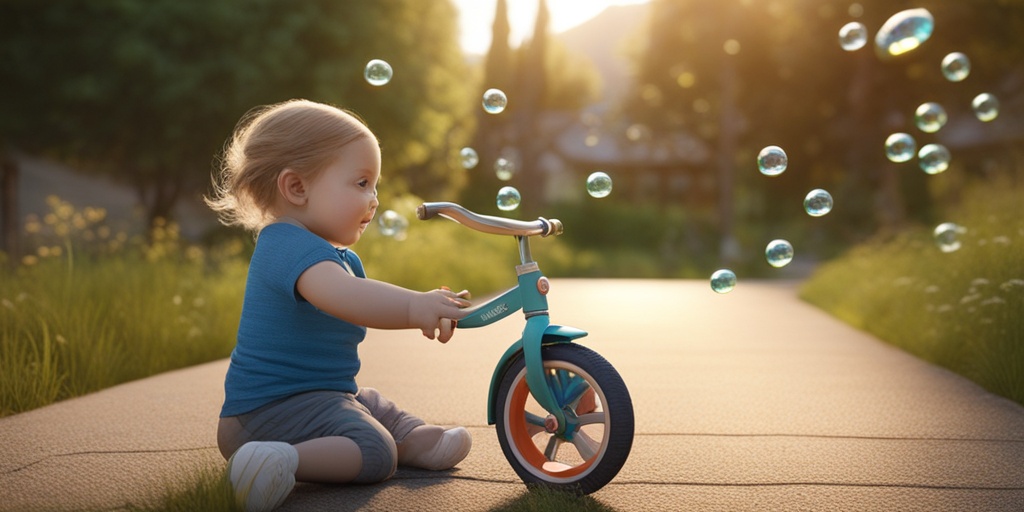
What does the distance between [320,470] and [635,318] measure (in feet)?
21.6

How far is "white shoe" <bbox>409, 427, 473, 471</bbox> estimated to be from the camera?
3191 millimetres

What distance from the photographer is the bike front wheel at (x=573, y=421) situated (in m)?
2.66

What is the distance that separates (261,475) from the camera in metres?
2.60

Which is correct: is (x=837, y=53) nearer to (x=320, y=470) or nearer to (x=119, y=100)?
(x=119, y=100)

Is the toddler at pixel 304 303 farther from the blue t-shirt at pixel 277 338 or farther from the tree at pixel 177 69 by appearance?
the tree at pixel 177 69

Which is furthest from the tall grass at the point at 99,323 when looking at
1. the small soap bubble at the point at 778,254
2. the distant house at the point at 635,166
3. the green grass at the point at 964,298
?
the distant house at the point at 635,166

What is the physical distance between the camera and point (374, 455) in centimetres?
291

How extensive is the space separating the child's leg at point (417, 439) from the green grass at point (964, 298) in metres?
2.94

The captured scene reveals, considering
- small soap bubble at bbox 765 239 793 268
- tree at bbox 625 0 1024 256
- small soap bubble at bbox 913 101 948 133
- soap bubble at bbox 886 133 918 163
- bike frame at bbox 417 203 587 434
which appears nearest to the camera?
bike frame at bbox 417 203 587 434

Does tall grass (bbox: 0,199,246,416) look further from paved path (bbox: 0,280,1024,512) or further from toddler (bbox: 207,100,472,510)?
toddler (bbox: 207,100,472,510)

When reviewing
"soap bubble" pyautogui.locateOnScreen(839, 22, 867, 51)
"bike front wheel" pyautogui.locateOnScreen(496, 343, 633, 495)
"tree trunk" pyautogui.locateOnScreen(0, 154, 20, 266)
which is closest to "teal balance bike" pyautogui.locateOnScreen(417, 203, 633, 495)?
"bike front wheel" pyautogui.locateOnScreen(496, 343, 633, 495)

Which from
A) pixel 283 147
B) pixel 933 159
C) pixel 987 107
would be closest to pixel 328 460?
pixel 283 147

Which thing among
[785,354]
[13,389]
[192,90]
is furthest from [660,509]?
[192,90]

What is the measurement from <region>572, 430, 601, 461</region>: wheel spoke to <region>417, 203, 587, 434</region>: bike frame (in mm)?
39
